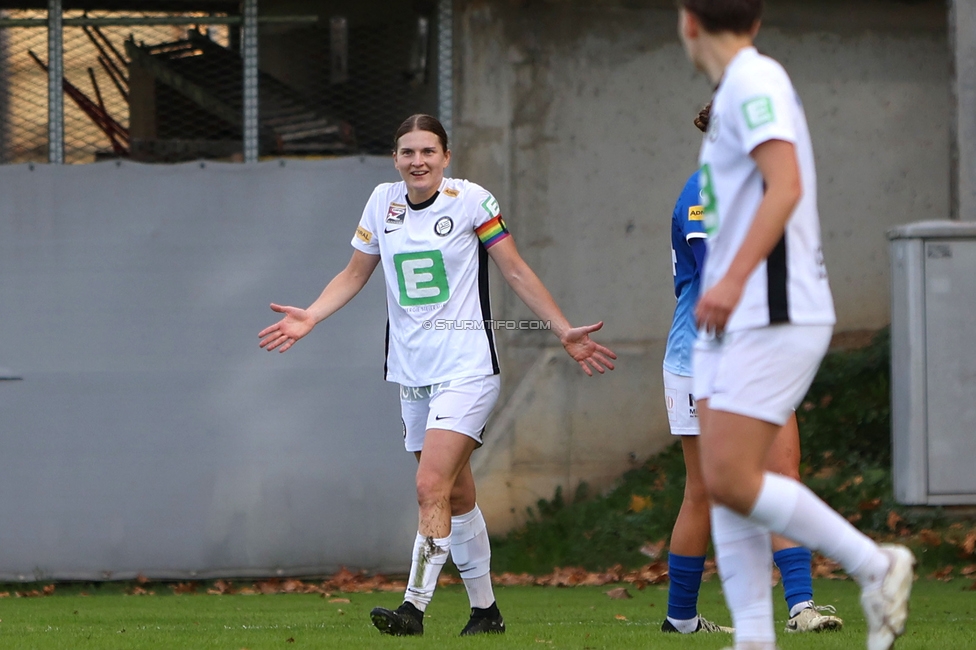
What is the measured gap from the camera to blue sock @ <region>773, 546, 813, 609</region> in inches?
210

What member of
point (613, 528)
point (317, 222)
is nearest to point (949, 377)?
point (613, 528)

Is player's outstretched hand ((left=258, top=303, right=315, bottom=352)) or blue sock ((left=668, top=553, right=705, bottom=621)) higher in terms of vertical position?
player's outstretched hand ((left=258, top=303, right=315, bottom=352))

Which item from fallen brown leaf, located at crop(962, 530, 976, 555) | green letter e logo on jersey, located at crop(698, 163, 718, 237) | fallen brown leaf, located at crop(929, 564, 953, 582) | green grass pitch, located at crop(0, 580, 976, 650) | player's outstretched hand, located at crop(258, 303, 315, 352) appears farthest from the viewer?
fallen brown leaf, located at crop(962, 530, 976, 555)

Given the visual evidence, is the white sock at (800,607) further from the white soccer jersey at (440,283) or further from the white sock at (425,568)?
the white soccer jersey at (440,283)

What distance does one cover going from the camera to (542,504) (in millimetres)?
9773

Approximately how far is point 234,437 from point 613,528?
9.11 ft

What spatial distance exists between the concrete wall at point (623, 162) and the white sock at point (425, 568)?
4.64 m

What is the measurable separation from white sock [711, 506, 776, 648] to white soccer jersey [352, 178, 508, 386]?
196 cm

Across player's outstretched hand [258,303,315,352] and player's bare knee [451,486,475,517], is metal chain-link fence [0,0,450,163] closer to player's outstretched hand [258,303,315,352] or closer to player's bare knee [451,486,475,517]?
player's outstretched hand [258,303,315,352]

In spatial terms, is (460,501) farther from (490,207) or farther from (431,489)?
(490,207)

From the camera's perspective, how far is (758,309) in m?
3.21

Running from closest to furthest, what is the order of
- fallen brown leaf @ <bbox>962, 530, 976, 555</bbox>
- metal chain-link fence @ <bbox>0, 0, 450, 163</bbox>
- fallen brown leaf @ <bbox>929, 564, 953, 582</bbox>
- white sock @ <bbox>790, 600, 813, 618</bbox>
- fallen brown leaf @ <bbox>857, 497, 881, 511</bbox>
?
white sock @ <bbox>790, 600, 813, 618</bbox> → fallen brown leaf @ <bbox>929, 564, 953, 582</bbox> → fallen brown leaf @ <bbox>962, 530, 976, 555</bbox> → fallen brown leaf @ <bbox>857, 497, 881, 511</bbox> → metal chain-link fence @ <bbox>0, 0, 450, 163</bbox>

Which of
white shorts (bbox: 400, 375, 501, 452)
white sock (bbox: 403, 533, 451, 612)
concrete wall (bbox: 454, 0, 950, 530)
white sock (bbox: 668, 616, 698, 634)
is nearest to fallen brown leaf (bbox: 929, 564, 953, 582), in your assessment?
concrete wall (bbox: 454, 0, 950, 530)

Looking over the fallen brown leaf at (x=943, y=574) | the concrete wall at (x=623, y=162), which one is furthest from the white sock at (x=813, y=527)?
the concrete wall at (x=623, y=162)
